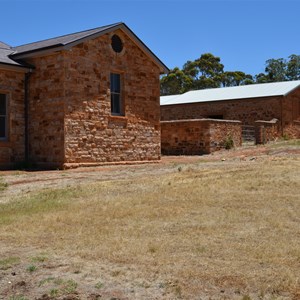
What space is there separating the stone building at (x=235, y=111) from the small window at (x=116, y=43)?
6.98 meters

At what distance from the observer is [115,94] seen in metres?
20.0

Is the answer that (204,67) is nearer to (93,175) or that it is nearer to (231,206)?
(93,175)

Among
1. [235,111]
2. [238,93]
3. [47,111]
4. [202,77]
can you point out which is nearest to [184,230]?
[47,111]

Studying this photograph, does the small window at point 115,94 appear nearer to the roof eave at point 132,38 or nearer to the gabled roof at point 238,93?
the roof eave at point 132,38

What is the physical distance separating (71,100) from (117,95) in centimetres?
271

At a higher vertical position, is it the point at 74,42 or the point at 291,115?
the point at 74,42

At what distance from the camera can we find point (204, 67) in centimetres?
7088

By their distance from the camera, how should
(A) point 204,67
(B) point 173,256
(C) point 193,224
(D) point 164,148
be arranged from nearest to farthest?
(B) point 173,256 → (C) point 193,224 → (D) point 164,148 → (A) point 204,67

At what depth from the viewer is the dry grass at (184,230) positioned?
5371 millimetres

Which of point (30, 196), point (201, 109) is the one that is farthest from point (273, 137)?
point (30, 196)

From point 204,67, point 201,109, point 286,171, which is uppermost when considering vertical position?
point 204,67

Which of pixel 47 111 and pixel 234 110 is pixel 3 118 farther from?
pixel 234 110

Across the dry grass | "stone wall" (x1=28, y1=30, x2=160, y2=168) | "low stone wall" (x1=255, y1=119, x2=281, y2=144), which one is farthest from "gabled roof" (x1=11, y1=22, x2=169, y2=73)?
"low stone wall" (x1=255, y1=119, x2=281, y2=144)

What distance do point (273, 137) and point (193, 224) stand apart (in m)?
24.4
